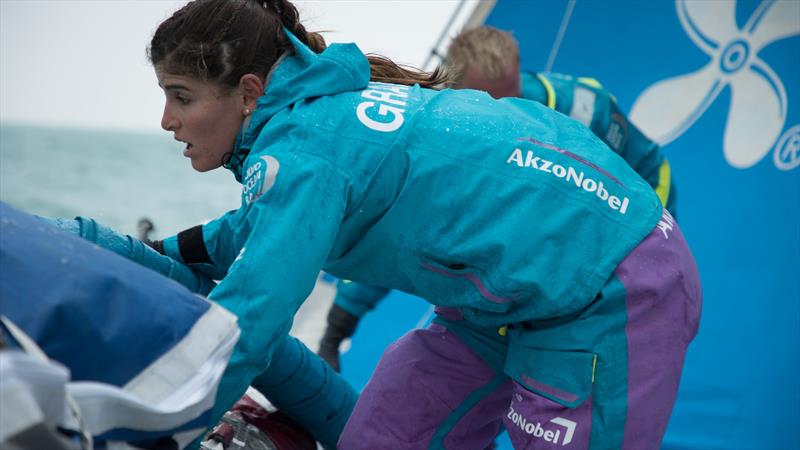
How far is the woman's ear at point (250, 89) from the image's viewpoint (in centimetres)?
117

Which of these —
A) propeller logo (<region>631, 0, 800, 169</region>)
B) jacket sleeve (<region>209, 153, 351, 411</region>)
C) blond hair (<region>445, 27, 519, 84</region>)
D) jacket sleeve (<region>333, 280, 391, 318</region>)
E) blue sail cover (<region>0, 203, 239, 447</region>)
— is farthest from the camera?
propeller logo (<region>631, 0, 800, 169</region>)

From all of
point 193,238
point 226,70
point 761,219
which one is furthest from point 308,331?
point 226,70

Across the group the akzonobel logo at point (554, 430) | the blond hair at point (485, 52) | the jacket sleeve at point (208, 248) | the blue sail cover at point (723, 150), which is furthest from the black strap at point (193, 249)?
the blue sail cover at point (723, 150)

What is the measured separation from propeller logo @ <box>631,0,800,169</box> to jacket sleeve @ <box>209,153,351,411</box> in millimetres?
1945

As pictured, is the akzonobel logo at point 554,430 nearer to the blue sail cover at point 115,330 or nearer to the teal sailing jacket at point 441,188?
the teal sailing jacket at point 441,188

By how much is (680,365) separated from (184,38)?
747 millimetres

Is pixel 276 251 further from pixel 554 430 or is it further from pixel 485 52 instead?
pixel 485 52

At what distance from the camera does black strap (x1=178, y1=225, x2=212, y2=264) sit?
4.74ft

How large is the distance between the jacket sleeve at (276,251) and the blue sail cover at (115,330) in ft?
0.38

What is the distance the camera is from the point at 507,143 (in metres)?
1.12

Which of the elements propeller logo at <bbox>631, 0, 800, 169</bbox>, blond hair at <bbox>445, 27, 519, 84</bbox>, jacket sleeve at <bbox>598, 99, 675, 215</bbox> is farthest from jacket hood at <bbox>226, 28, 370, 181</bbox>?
propeller logo at <bbox>631, 0, 800, 169</bbox>

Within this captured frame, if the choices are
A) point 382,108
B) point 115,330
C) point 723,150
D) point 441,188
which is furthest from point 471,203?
point 723,150

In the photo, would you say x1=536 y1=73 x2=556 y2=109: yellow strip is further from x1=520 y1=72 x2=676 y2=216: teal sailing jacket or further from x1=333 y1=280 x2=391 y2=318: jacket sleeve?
x1=333 y1=280 x2=391 y2=318: jacket sleeve

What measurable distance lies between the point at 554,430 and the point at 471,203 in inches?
12.0
